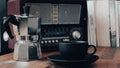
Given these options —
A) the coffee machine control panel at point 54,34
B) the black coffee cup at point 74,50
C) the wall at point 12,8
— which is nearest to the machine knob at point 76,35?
the coffee machine control panel at point 54,34

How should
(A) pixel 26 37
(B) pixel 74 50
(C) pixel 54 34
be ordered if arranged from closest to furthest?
(B) pixel 74 50
(A) pixel 26 37
(C) pixel 54 34

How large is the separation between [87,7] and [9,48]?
47 centimetres

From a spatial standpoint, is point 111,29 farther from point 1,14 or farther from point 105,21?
point 1,14

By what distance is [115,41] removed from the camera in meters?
1.30

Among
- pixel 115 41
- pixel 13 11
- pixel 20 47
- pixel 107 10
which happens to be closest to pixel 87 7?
pixel 107 10

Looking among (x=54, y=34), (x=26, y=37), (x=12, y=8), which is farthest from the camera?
(x=12, y=8)

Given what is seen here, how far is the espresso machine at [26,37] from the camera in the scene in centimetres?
88

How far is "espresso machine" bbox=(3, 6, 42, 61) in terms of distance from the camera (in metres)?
0.88

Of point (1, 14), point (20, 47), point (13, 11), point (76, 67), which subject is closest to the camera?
point (76, 67)

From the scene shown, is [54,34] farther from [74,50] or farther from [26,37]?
[74,50]

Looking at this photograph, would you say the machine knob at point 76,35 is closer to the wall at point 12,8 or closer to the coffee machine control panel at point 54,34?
the coffee machine control panel at point 54,34

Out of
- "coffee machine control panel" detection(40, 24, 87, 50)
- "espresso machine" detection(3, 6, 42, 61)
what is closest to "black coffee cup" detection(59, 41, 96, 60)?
"espresso machine" detection(3, 6, 42, 61)

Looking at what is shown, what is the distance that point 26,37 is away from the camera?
90 centimetres

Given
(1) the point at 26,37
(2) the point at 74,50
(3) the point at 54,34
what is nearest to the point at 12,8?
(3) the point at 54,34
